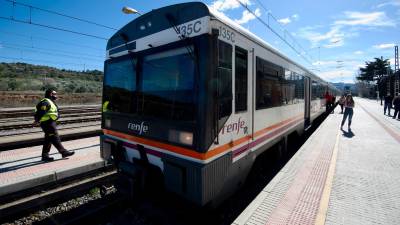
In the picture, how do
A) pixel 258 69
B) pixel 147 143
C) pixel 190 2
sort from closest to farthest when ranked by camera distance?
pixel 190 2 → pixel 147 143 → pixel 258 69

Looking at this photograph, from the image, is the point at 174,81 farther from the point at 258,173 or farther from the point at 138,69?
the point at 258,173

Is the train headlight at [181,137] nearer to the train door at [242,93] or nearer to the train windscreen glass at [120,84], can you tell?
the train door at [242,93]

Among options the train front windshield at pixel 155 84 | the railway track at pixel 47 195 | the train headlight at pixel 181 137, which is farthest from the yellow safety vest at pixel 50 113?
the train headlight at pixel 181 137

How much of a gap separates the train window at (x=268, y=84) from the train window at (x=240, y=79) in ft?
1.86

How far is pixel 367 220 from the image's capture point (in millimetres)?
3346

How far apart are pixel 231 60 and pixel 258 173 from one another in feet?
10.1

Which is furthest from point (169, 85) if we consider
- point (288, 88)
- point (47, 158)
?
point (47, 158)

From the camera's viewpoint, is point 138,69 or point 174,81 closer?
point 174,81

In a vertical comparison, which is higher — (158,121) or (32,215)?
(158,121)

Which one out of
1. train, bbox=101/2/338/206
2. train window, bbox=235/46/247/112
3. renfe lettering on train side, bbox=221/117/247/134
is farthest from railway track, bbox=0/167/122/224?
train window, bbox=235/46/247/112

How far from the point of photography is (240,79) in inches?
140

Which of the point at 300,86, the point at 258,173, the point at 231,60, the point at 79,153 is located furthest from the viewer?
the point at 300,86

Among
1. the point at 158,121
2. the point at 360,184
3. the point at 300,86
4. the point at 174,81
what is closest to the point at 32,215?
the point at 158,121

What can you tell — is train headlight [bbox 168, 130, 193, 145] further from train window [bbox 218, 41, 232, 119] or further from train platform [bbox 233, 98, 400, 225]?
train platform [bbox 233, 98, 400, 225]
